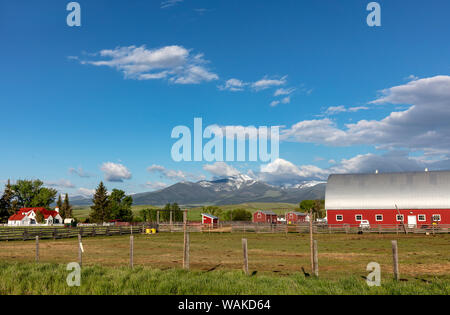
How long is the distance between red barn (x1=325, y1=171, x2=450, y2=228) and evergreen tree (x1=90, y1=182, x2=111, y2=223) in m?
76.5

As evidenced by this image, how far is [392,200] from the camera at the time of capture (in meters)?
66.9

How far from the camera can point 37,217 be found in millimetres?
131625

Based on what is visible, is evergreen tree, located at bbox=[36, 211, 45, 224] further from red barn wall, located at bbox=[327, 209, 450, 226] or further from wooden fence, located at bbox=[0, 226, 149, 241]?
red barn wall, located at bbox=[327, 209, 450, 226]

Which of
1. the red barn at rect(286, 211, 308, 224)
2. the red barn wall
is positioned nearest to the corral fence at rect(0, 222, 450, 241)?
the red barn wall

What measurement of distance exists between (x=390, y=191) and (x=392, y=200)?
1.97 m

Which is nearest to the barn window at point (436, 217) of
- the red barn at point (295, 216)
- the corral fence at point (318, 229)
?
the corral fence at point (318, 229)

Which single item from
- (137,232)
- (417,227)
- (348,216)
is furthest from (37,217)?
(417,227)

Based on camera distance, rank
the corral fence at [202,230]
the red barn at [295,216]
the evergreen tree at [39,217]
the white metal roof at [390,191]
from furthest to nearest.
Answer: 1. the evergreen tree at [39,217]
2. the red barn at [295,216]
3. the white metal roof at [390,191]
4. the corral fence at [202,230]

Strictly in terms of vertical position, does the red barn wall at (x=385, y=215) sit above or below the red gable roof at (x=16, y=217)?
above

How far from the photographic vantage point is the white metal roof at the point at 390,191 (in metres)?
65.3

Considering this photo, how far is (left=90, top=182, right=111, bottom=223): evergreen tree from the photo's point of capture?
400 feet

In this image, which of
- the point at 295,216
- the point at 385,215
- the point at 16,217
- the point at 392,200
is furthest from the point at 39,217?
the point at 392,200

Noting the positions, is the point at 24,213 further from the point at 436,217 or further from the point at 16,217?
the point at 436,217

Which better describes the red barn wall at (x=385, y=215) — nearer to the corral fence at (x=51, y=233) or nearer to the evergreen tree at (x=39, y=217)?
the corral fence at (x=51, y=233)
